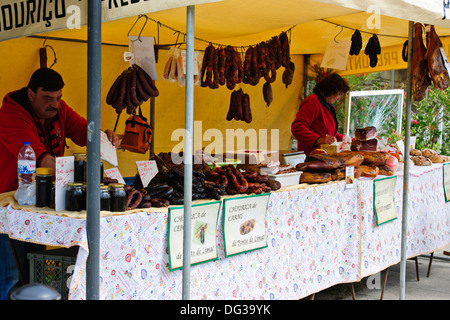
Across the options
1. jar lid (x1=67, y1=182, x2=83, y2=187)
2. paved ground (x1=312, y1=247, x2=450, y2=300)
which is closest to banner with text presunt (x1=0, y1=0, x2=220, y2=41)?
jar lid (x1=67, y1=182, x2=83, y2=187)

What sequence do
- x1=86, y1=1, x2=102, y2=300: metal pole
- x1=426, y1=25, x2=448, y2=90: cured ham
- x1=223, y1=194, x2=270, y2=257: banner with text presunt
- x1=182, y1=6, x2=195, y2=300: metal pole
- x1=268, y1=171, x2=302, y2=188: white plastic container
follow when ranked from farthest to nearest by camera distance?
x1=426, y1=25, x2=448, y2=90: cured ham, x1=268, y1=171, x2=302, y2=188: white plastic container, x1=223, y1=194, x2=270, y2=257: banner with text presunt, x1=182, y1=6, x2=195, y2=300: metal pole, x1=86, y1=1, x2=102, y2=300: metal pole

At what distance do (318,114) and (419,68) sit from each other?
1.50m

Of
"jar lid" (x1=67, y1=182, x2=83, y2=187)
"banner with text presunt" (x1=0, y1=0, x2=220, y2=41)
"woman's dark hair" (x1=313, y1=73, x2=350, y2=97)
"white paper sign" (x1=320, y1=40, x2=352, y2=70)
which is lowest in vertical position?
"jar lid" (x1=67, y1=182, x2=83, y2=187)

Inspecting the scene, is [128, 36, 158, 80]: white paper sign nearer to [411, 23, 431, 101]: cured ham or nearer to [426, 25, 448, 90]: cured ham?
[411, 23, 431, 101]: cured ham

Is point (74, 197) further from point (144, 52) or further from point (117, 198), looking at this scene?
point (144, 52)

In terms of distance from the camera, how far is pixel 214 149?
7.84m

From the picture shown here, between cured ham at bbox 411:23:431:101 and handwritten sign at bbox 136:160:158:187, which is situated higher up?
cured ham at bbox 411:23:431:101

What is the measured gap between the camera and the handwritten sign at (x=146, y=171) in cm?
350

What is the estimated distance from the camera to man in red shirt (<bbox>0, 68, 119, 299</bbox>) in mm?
3281

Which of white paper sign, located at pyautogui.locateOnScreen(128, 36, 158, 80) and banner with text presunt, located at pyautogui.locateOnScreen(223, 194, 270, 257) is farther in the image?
white paper sign, located at pyautogui.locateOnScreen(128, 36, 158, 80)

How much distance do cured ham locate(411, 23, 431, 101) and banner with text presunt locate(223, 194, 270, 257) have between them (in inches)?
73.3

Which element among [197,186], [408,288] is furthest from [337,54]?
[197,186]

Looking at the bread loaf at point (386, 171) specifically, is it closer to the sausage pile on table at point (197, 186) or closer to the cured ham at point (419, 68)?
the cured ham at point (419, 68)

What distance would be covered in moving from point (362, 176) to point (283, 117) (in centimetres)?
457
